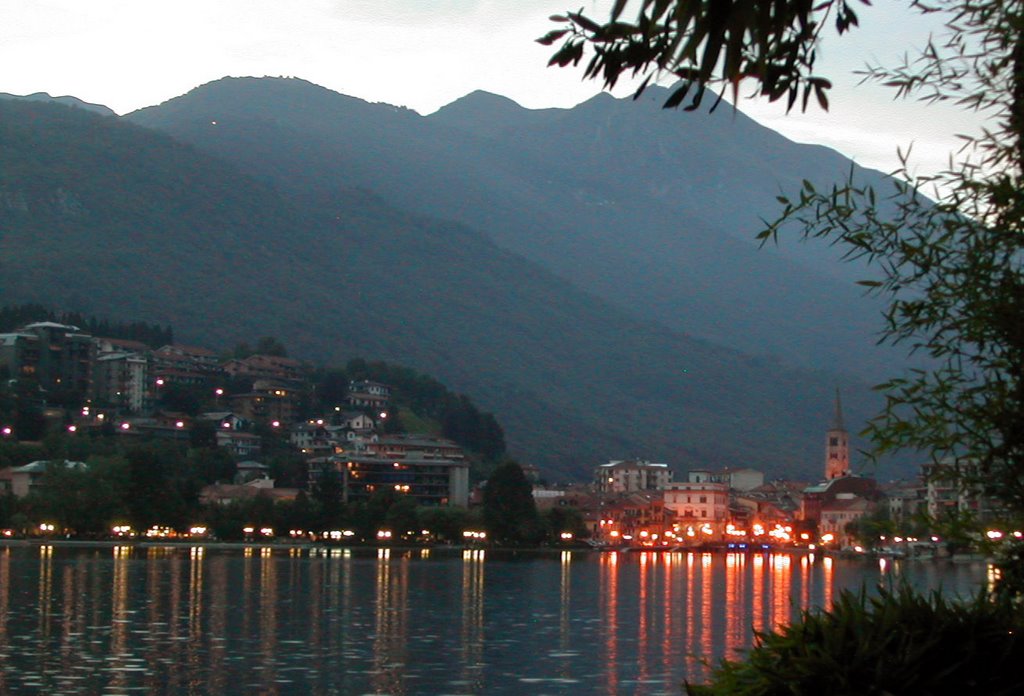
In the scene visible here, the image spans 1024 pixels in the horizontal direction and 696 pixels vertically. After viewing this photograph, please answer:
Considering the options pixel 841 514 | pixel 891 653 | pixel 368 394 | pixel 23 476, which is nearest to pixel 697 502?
pixel 841 514

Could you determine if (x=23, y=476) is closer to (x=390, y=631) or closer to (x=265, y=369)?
(x=265, y=369)

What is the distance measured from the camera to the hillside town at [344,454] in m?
127

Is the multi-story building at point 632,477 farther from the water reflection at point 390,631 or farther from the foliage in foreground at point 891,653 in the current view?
the foliage in foreground at point 891,653

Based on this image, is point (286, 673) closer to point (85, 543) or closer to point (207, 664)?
point (207, 664)

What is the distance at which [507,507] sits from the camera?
108750 millimetres

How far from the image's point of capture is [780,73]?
6.38 meters

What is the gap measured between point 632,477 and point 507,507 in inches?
2709

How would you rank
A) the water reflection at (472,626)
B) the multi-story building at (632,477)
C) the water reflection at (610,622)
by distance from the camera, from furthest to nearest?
1. the multi-story building at (632,477)
2. the water reflection at (472,626)
3. the water reflection at (610,622)

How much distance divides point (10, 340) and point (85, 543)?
179 ft

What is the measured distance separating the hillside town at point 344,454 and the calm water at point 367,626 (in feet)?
147

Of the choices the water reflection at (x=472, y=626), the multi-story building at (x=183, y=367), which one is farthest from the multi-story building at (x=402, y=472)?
the water reflection at (x=472, y=626)

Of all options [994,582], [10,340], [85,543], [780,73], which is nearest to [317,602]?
[994,582]

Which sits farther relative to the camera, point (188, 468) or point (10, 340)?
point (10, 340)

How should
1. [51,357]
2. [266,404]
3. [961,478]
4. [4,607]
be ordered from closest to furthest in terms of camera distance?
[961,478] → [4,607] → [51,357] → [266,404]
